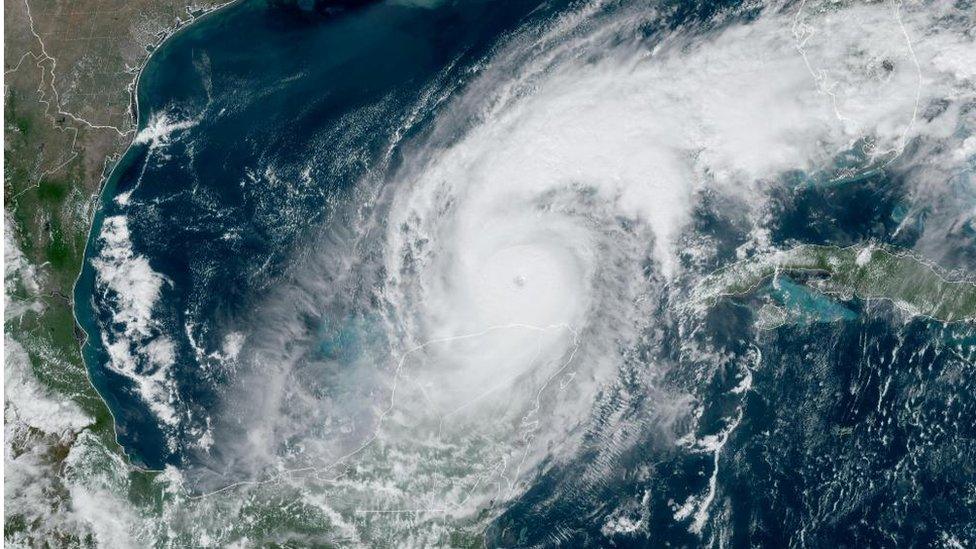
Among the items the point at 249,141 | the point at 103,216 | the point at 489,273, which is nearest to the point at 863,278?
the point at 489,273

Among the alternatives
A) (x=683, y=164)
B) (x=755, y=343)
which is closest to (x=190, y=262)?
(x=683, y=164)

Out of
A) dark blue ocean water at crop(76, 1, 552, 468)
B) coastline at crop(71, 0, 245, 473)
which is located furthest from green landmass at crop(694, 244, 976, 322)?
coastline at crop(71, 0, 245, 473)

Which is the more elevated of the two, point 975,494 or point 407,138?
point 407,138

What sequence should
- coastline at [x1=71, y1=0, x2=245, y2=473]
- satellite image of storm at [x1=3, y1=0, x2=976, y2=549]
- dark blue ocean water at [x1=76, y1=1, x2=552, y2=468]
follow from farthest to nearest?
1. coastline at [x1=71, y1=0, x2=245, y2=473]
2. dark blue ocean water at [x1=76, y1=1, x2=552, y2=468]
3. satellite image of storm at [x1=3, y1=0, x2=976, y2=549]

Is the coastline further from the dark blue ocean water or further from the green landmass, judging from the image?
the green landmass

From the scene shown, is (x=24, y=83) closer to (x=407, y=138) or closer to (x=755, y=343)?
(x=407, y=138)

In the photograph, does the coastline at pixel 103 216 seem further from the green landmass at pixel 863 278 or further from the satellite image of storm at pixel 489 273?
the green landmass at pixel 863 278

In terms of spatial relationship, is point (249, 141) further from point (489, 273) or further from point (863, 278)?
point (863, 278)

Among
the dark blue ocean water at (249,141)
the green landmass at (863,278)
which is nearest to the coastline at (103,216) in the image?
the dark blue ocean water at (249,141)
